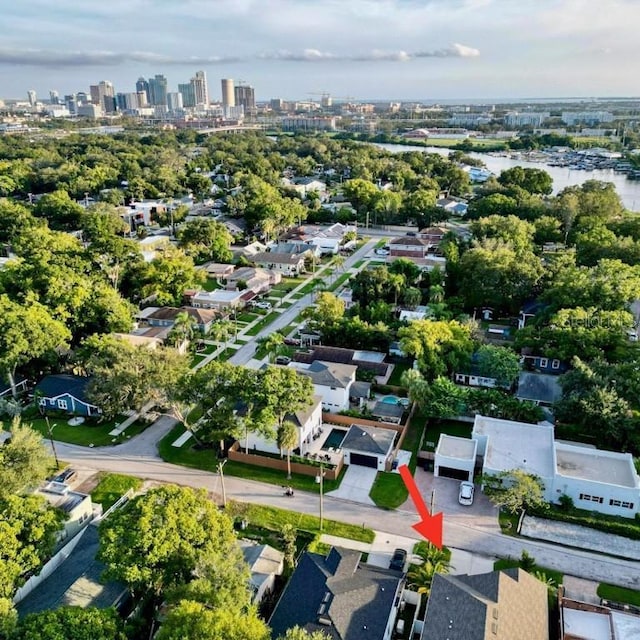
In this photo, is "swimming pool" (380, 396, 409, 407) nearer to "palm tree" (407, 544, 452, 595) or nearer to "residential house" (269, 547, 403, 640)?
"palm tree" (407, 544, 452, 595)

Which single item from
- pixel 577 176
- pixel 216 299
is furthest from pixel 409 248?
pixel 577 176

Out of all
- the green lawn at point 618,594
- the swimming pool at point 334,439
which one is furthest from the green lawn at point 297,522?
the green lawn at point 618,594

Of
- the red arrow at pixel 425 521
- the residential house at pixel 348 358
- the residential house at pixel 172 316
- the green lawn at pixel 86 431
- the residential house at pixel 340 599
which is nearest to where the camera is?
the residential house at pixel 340 599

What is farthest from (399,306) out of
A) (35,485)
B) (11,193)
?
(11,193)

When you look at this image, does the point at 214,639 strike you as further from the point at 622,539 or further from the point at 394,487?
the point at 622,539

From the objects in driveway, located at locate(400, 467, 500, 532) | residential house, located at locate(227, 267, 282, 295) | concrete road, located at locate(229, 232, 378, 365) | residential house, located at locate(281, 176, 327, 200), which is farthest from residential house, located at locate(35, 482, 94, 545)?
residential house, located at locate(281, 176, 327, 200)

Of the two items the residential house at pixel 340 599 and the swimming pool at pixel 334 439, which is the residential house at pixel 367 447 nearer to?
the swimming pool at pixel 334 439
